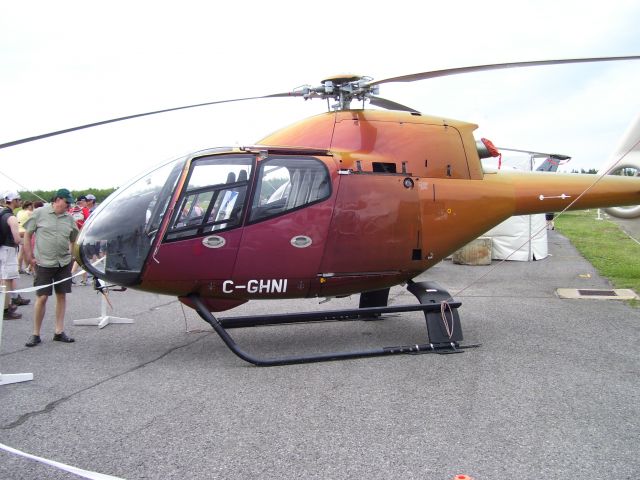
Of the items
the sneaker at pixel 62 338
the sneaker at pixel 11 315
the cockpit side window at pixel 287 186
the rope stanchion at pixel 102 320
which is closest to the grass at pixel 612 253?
the cockpit side window at pixel 287 186

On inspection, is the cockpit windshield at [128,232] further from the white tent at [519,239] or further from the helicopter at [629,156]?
the white tent at [519,239]

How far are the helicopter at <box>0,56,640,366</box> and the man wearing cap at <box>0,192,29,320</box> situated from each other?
2.25 m

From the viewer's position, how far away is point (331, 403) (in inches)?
177

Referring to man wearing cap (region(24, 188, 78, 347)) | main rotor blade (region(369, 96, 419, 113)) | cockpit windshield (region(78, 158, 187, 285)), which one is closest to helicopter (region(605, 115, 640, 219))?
main rotor blade (region(369, 96, 419, 113))

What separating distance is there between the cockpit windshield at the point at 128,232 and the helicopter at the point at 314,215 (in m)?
0.01

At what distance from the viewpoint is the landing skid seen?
5.40 meters

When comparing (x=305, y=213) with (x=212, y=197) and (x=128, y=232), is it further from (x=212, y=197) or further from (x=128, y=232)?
(x=128, y=232)

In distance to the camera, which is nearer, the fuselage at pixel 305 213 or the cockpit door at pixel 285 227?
the fuselage at pixel 305 213

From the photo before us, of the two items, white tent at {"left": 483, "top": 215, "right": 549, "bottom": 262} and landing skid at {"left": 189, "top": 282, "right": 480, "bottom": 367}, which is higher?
landing skid at {"left": 189, "top": 282, "right": 480, "bottom": 367}

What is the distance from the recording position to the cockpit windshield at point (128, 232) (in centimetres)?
529

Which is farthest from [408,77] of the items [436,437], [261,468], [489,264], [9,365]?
[489,264]

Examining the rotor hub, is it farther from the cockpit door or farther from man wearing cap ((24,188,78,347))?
man wearing cap ((24,188,78,347))

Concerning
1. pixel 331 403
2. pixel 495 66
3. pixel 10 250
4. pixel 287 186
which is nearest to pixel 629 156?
pixel 495 66

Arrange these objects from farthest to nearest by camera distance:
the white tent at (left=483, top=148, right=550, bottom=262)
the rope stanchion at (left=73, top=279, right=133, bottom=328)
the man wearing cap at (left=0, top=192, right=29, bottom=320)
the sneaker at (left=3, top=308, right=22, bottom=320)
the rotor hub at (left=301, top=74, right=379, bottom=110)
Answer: the white tent at (left=483, top=148, right=550, bottom=262) → the sneaker at (left=3, top=308, right=22, bottom=320) → the rope stanchion at (left=73, top=279, right=133, bottom=328) → the man wearing cap at (left=0, top=192, right=29, bottom=320) → the rotor hub at (left=301, top=74, right=379, bottom=110)
